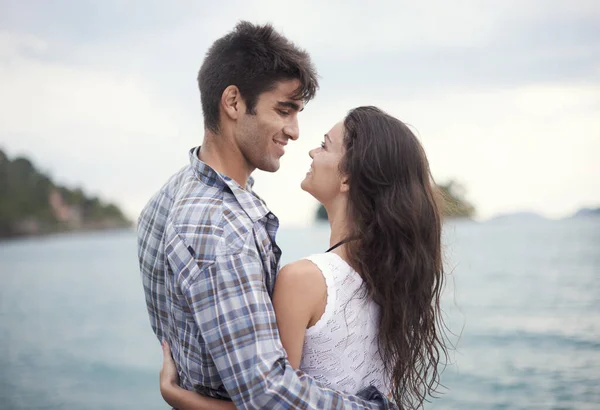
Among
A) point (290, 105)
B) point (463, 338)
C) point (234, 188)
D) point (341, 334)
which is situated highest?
point (463, 338)

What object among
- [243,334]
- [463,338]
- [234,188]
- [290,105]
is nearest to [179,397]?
[243,334]

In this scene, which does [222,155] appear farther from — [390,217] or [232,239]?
[390,217]

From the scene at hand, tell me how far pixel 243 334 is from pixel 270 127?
0.82m

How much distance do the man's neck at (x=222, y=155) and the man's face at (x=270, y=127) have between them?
28mm

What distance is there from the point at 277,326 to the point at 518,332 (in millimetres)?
16594

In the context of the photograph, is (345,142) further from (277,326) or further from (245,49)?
(277,326)

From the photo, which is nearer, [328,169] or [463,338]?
[328,169]

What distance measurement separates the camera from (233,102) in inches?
90.4

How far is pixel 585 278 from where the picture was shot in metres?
24.0

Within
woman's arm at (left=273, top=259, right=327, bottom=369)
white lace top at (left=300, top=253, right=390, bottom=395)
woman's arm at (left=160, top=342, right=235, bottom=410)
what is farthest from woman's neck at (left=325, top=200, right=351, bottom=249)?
woman's arm at (left=160, top=342, right=235, bottom=410)

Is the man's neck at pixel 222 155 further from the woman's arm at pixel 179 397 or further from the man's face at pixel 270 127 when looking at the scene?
the woman's arm at pixel 179 397

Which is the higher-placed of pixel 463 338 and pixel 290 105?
pixel 463 338

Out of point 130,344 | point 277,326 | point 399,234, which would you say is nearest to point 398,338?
point 399,234

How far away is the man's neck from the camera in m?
2.26
